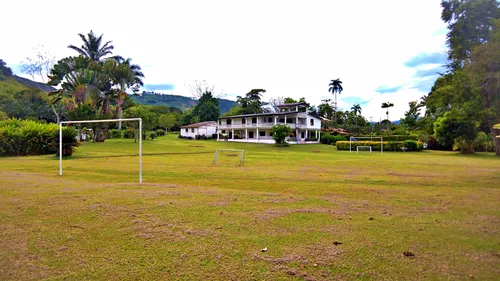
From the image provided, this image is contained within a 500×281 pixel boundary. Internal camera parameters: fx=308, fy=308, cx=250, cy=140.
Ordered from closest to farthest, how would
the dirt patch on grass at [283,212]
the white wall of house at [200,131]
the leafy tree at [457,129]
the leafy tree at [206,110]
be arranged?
Result: 1. the dirt patch on grass at [283,212]
2. the leafy tree at [457,129]
3. the white wall of house at [200,131]
4. the leafy tree at [206,110]

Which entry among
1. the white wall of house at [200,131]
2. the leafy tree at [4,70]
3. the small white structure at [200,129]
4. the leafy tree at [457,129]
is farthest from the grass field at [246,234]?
the leafy tree at [4,70]

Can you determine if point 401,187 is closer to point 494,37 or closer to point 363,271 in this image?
point 363,271

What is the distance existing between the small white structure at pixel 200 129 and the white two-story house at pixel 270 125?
5.03m

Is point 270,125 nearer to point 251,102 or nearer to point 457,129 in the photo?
point 251,102

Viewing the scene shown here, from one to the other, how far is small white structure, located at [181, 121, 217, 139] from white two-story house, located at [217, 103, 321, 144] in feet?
16.5

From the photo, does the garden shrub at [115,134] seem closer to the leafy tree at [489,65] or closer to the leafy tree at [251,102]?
the leafy tree at [251,102]

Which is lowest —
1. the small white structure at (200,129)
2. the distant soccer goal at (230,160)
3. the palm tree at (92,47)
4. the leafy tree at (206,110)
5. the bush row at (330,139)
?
the distant soccer goal at (230,160)

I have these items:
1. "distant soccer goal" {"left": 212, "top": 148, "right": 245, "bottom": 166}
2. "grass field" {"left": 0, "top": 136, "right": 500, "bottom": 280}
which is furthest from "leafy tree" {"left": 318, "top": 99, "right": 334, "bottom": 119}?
"grass field" {"left": 0, "top": 136, "right": 500, "bottom": 280}

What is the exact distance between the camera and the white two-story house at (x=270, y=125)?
53.2 m

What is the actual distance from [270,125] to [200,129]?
1929 centimetres

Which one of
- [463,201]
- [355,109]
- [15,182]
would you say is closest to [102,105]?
[15,182]

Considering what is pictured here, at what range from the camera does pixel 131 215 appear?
239 inches

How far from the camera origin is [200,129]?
218ft

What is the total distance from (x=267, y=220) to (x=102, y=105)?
49.6 meters
